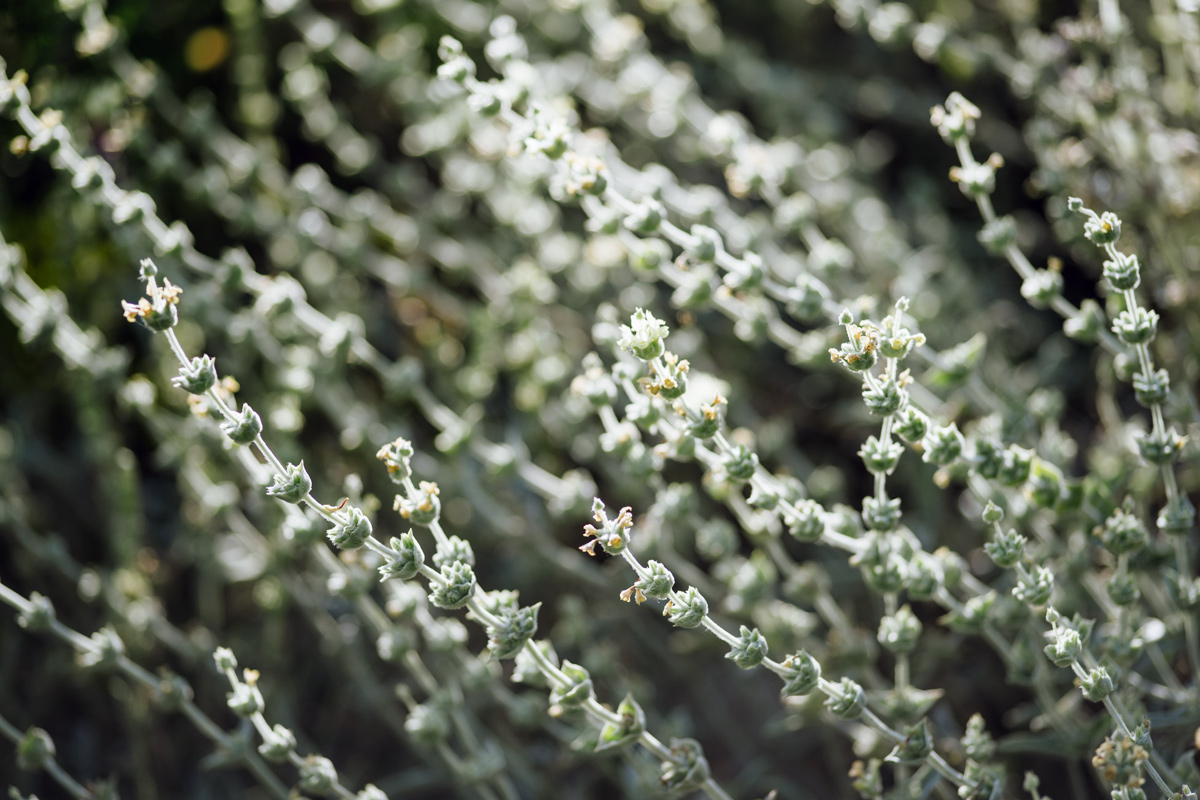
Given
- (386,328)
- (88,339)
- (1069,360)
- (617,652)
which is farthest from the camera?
(386,328)

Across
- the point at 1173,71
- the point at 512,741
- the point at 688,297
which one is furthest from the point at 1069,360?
the point at 512,741

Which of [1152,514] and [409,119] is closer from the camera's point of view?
[1152,514]

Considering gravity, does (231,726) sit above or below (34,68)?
below

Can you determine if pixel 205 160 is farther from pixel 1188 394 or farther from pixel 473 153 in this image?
pixel 1188 394

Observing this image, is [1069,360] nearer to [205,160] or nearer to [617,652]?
[617,652]

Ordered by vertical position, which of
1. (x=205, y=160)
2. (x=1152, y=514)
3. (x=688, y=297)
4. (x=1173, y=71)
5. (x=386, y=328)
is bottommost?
(x=386, y=328)

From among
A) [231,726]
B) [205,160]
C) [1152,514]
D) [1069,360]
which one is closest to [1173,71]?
[1069,360]

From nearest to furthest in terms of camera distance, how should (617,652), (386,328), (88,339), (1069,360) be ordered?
(88,339) < (617,652) < (1069,360) < (386,328)
